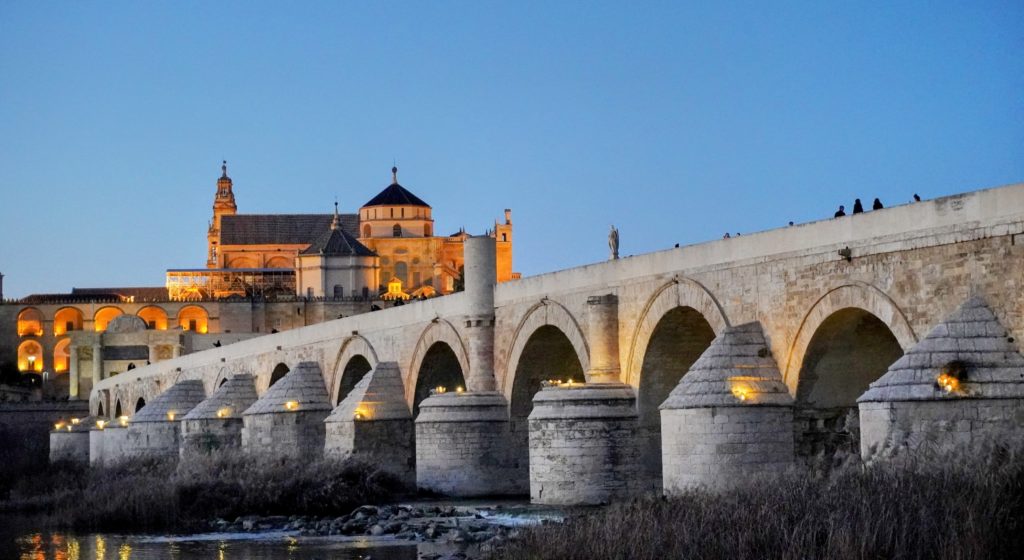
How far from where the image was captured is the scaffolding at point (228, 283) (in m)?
109

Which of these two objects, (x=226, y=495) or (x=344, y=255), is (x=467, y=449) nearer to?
(x=226, y=495)

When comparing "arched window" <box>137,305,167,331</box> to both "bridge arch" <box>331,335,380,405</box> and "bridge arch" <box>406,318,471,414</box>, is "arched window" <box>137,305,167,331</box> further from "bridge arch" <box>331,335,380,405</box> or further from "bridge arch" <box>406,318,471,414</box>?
"bridge arch" <box>406,318,471,414</box>

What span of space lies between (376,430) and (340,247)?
216ft

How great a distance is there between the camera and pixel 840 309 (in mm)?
19453

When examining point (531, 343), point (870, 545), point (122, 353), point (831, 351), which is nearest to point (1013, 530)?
point (870, 545)

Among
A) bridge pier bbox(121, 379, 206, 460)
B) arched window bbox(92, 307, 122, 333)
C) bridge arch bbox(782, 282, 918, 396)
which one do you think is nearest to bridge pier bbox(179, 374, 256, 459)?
bridge pier bbox(121, 379, 206, 460)

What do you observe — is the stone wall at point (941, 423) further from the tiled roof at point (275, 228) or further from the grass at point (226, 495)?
the tiled roof at point (275, 228)

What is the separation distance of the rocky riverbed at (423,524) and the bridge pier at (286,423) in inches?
345

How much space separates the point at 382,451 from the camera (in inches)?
1298

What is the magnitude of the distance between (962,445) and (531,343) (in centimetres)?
1439

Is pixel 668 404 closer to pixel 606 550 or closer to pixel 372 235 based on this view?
pixel 606 550

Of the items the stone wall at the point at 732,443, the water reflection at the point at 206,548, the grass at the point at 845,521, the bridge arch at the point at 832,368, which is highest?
the bridge arch at the point at 832,368

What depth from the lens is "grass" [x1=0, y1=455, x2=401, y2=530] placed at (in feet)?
91.9

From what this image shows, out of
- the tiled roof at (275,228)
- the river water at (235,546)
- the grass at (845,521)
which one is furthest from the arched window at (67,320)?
the grass at (845,521)
